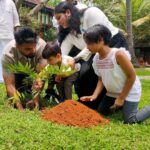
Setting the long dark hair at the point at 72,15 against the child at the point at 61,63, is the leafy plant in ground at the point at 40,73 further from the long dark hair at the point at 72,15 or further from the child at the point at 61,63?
the long dark hair at the point at 72,15

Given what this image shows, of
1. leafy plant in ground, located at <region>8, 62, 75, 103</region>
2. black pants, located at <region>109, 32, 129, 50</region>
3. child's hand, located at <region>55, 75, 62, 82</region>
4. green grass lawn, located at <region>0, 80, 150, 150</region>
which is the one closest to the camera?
green grass lawn, located at <region>0, 80, 150, 150</region>

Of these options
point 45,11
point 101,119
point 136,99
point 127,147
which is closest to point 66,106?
point 101,119

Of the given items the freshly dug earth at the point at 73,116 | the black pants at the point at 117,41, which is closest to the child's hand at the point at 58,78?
the freshly dug earth at the point at 73,116

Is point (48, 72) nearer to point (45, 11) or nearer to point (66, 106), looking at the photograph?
point (66, 106)

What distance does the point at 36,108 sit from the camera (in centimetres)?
516

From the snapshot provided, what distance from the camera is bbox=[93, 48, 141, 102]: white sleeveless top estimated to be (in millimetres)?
4691

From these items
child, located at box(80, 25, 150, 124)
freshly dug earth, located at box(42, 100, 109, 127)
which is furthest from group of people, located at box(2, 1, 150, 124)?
freshly dug earth, located at box(42, 100, 109, 127)

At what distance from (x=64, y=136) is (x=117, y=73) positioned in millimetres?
1052

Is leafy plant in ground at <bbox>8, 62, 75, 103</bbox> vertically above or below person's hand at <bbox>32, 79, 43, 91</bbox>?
above

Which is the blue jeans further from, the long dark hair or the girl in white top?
the long dark hair

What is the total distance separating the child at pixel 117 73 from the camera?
181 inches

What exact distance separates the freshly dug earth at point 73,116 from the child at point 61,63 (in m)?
0.60

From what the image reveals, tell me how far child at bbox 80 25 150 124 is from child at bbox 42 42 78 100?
1.45ft

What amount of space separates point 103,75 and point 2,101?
158cm
